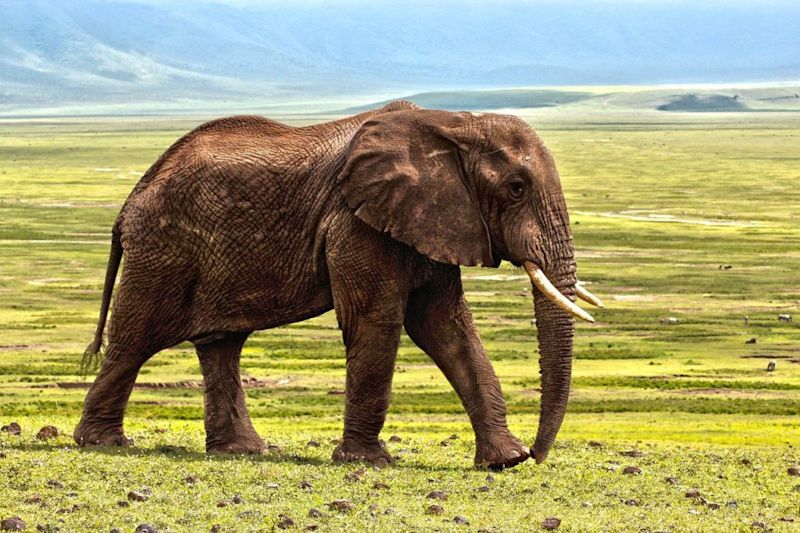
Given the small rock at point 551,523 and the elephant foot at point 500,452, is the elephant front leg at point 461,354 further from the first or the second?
the small rock at point 551,523

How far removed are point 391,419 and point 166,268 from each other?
8086mm

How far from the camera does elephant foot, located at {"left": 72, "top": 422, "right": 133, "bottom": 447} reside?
16.8 meters

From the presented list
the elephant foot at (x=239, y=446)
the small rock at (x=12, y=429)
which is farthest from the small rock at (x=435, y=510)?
the small rock at (x=12, y=429)

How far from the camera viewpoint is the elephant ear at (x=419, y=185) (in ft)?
A: 49.4

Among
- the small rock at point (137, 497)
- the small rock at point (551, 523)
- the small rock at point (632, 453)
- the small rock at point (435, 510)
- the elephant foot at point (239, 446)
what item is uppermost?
the small rock at point (137, 497)

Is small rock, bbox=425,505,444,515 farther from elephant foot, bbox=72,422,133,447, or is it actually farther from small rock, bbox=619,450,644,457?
elephant foot, bbox=72,422,133,447

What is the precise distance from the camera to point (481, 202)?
50.5 ft

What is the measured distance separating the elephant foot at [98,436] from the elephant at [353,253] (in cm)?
2

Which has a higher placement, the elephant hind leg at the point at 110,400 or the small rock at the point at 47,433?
the elephant hind leg at the point at 110,400

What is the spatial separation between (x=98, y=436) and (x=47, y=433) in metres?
0.61

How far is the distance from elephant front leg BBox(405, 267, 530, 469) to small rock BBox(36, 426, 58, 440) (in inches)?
159

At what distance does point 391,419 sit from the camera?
2397 centimetres

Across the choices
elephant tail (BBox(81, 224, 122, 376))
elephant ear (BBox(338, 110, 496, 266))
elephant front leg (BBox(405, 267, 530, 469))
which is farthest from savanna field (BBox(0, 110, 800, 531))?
elephant ear (BBox(338, 110, 496, 266))

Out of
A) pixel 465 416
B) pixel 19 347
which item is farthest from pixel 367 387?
pixel 19 347
